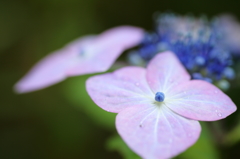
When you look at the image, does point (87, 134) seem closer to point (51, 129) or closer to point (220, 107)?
point (51, 129)

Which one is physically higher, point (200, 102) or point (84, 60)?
point (84, 60)

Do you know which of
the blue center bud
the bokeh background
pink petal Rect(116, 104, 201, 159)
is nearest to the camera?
pink petal Rect(116, 104, 201, 159)

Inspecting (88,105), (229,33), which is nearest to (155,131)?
(88,105)

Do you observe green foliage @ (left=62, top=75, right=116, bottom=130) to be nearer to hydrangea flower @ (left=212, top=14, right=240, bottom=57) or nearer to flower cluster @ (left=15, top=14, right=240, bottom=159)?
flower cluster @ (left=15, top=14, right=240, bottom=159)

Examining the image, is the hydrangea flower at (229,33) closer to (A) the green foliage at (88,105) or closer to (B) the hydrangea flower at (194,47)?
(B) the hydrangea flower at (194,47)

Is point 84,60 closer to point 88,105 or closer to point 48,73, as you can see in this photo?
point 48,73

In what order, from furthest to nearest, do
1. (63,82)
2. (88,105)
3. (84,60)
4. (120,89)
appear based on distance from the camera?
1. (63,82)
2. (88,105)
3. (84,60)
4. (120,89)

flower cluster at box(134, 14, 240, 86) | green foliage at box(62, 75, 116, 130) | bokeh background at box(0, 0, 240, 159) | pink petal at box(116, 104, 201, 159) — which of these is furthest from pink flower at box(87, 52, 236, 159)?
bokeh background at box(0, 0, 240, 159)

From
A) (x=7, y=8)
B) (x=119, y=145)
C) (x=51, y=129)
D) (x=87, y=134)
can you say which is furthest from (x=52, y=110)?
(x=119, y=145)
